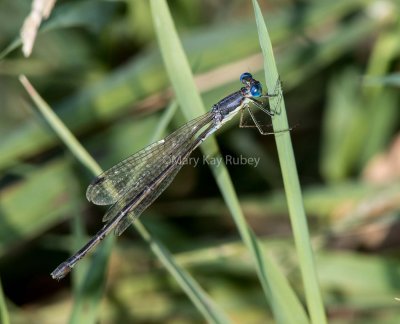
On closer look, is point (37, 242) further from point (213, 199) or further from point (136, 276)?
point (213, 199)

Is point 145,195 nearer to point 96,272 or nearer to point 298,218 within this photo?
point 96,272

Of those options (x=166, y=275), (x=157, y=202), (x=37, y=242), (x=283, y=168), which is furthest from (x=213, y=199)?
(x=283, y=168)

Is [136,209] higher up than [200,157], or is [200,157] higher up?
[200,157]

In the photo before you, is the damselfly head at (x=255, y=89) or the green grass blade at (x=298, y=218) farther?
the damselfly head at (x=255, y=89)

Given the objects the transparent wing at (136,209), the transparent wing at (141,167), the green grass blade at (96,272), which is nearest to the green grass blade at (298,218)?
the green grass blade at (96,272)

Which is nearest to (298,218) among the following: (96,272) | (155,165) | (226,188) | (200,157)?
(226,188)

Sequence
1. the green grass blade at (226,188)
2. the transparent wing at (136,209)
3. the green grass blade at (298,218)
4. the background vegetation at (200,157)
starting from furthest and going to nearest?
the background vegetation at (200,157), the transparent wing at (136,209), the green grass blade at (226,188), the green grass blade at (298,218)

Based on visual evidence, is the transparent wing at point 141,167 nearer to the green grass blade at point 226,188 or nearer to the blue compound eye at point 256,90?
the blue compound eye at point 256,90

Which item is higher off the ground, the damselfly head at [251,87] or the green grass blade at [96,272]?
the damselfly head at [251,87]
